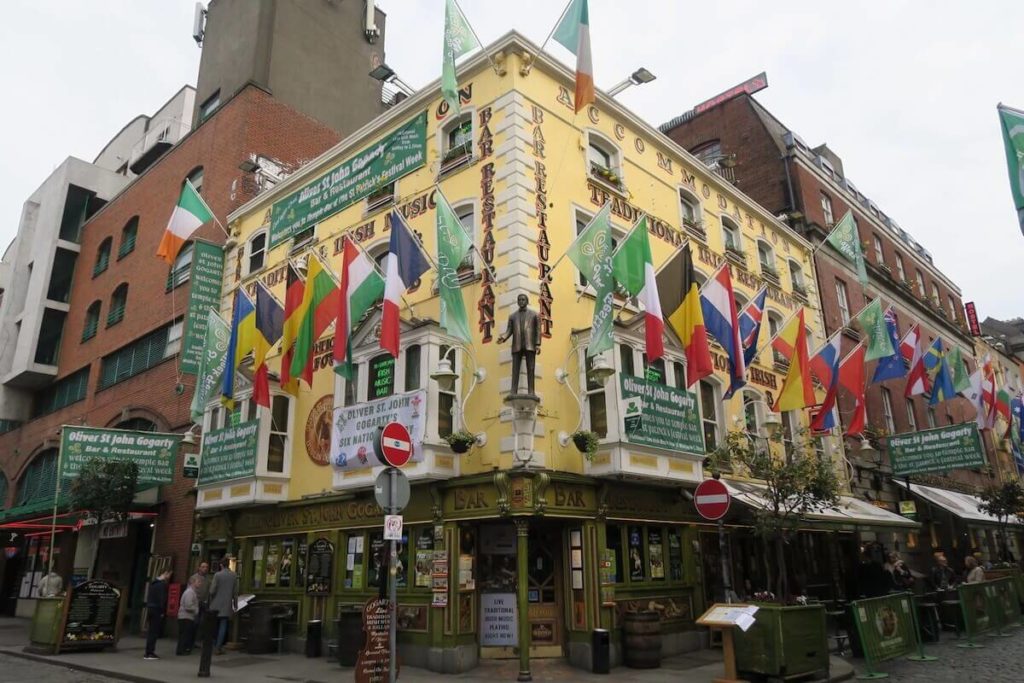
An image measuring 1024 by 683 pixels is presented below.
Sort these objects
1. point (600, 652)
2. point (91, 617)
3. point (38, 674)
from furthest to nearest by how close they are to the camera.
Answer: point (91, 617), point (38, 674), point (600, 652)

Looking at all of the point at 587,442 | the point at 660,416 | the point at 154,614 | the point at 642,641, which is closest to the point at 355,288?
the point at 587,442

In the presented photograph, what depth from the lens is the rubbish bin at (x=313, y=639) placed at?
14.5 metres

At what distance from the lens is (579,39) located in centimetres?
1340

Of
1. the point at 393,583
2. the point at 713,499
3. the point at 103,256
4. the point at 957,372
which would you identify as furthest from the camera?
the point at 103,256

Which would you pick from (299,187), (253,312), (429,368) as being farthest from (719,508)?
(299,187)

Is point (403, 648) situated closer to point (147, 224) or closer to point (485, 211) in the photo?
point (485, 211)

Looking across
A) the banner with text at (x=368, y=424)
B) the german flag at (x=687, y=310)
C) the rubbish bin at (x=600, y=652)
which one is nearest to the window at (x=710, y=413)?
the german flag at (x=687, y=310)

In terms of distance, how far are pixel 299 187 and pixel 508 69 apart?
27.3ft

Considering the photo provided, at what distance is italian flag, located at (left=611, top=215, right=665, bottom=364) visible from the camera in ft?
43.1

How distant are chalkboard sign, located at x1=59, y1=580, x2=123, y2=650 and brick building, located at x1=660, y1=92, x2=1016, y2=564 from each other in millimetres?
20487

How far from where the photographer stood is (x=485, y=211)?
588 inches

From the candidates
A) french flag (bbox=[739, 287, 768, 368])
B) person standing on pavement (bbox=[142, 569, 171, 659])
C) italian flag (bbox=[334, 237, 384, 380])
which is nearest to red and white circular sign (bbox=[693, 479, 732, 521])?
french flag (bbox=[739, 287, 768, 368])

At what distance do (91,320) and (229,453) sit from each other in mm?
16961

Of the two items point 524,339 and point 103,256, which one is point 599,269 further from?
point 103,256
